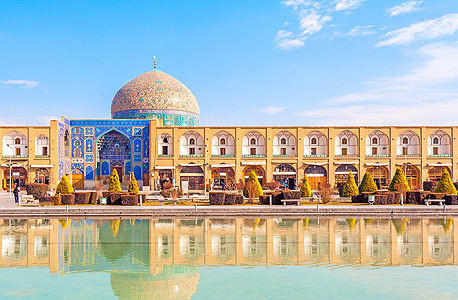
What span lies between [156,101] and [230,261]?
34147 mm

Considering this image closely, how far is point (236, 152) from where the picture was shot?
39875 mm

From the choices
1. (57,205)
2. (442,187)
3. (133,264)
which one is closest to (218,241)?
(133,264)

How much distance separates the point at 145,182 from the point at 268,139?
1074 centimetres

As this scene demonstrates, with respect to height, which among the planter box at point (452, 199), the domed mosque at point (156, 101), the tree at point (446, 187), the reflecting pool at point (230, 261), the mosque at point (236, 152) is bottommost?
the reflecting pool at point (230, 261)

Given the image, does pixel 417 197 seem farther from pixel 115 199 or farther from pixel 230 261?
pixel 230 261

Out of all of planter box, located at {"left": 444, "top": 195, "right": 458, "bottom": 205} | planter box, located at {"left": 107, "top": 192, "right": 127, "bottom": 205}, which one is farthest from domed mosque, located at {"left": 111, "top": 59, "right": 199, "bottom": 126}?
planter box, located at {"left": 444, "top": 195, "right": 458, "bottom": 205}

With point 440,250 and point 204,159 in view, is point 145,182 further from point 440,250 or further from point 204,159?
point 440,250

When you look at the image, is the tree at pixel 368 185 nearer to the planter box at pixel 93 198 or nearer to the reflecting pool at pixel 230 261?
the reflecting pool at pixel 230 261

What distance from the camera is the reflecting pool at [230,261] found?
8461 millimetres

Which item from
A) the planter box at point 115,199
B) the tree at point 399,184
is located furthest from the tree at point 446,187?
the planter box at point 115,199

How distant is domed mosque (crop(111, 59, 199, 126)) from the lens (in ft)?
142

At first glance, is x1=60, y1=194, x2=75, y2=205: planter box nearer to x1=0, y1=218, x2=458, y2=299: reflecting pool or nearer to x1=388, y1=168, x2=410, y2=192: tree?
x1=0, y1=218, x2=458, y2=299: reflecting pool

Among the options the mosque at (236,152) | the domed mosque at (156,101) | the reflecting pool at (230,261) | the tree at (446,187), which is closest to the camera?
the reflecting pool at (230,261)

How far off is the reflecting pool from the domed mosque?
2746cm
